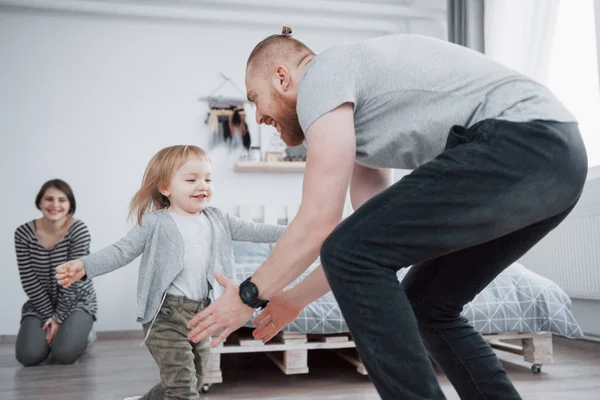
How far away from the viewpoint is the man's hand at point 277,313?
123 centimetres

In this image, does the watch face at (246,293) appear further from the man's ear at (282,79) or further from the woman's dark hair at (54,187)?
the woman's dark hair at (54,187)

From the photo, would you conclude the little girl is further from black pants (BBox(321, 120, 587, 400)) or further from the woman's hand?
black pants (BBox(321, 120, 587, 400))

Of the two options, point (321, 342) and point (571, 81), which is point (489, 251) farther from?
point (571, 81)

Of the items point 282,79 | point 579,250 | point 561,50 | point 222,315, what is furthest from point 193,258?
point 561,50

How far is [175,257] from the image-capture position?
173cm

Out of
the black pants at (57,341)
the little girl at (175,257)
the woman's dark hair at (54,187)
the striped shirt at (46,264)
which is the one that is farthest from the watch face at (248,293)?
the woman's dark hair at (54,187)

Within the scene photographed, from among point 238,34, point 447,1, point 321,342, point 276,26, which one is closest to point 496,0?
point 447,1

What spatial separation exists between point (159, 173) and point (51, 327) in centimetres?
179

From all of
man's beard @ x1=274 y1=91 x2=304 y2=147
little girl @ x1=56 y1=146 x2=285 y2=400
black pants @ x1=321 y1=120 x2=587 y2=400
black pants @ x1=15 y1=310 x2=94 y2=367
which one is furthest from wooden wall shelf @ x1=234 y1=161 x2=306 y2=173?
black pants @ x1=321 y1=120 x2=587 y2=400

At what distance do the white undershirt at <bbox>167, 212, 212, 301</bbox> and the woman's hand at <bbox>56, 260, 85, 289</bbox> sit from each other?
27cm

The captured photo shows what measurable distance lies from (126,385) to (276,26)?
320cm

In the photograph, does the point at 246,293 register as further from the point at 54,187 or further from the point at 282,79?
the point at 54,187

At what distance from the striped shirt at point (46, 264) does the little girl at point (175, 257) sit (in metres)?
1.51

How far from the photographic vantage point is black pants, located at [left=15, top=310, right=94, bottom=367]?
2943mm
